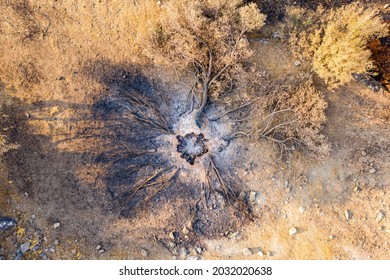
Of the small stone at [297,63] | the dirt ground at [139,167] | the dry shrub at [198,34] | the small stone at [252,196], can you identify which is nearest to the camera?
the dry shrub at [198,34]

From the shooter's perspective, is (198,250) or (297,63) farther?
(297,63)

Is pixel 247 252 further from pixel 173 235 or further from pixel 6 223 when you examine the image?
pixel 6 223

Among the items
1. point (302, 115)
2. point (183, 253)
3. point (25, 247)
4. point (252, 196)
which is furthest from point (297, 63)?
point (25, 247)

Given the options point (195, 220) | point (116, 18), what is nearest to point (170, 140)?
point (195, 220)

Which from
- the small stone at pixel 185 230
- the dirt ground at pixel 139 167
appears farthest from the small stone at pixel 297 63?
the small stone at pixel 185 230

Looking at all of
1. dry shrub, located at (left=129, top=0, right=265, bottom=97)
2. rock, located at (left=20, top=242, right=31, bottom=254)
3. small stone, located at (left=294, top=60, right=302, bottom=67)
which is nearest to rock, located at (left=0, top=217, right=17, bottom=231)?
rock, located at (left=20, top=242, right=31, bottom=254)

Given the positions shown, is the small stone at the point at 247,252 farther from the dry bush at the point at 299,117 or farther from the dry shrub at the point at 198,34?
the dry shrub at the point at 198,34

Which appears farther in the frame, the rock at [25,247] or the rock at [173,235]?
the rock at [173,235]
